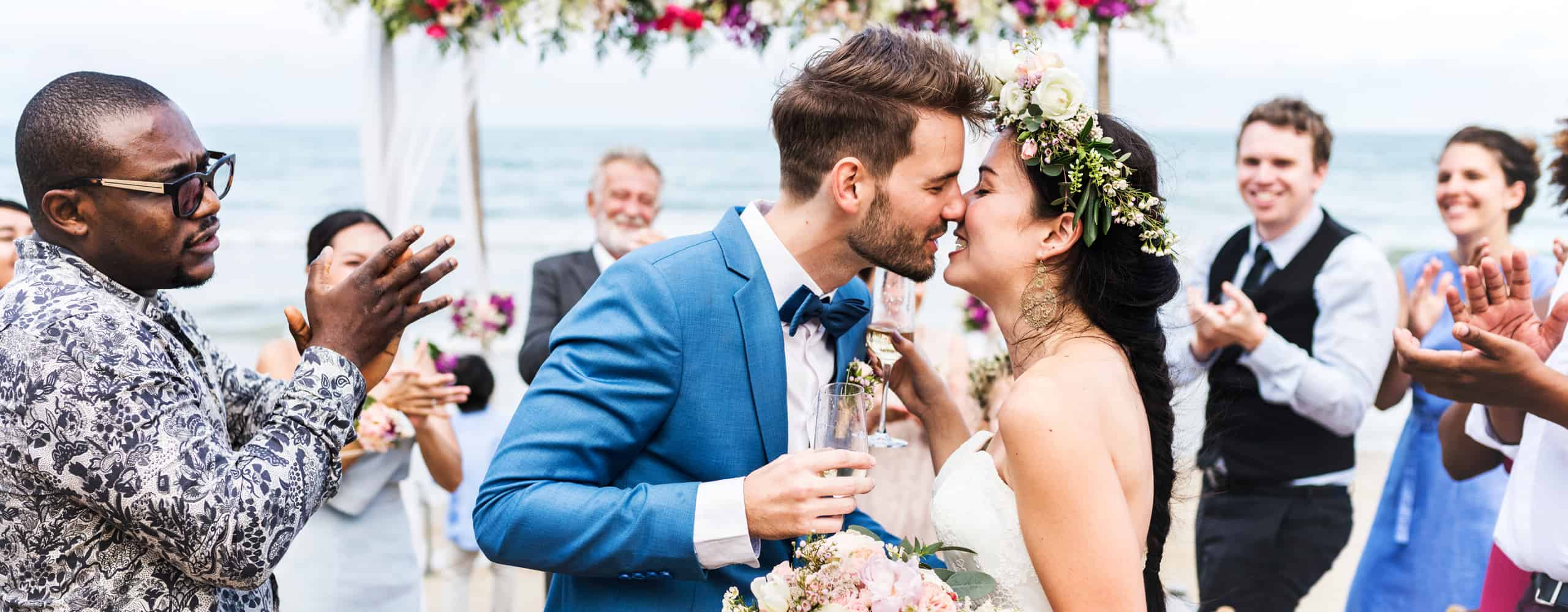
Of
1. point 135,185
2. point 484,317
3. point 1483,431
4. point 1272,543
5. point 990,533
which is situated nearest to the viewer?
point 135,185

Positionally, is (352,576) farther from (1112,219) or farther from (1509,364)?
(1509,364)

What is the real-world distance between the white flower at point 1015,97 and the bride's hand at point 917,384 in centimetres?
75

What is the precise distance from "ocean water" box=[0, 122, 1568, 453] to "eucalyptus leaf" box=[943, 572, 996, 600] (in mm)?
9915

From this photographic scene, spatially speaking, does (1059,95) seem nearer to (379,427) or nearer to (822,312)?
(822,312)

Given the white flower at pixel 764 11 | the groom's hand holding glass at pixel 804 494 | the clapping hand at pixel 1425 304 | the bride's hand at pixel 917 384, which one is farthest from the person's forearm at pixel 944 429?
the white flower at pixel 764 11

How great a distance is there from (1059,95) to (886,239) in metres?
0.51

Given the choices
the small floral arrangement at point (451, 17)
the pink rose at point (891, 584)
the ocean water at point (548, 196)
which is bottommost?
the ocean water at point (548, 196)

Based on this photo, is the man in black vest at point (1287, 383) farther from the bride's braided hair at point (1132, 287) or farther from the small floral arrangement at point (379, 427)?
the small floral arrangement at point (379, 427)

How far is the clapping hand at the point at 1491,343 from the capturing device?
8.72 ft

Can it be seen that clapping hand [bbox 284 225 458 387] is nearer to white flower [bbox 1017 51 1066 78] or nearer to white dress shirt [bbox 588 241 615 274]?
white flower [bbox 1017 51 1066 78]

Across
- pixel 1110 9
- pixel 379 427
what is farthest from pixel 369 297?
pixel 1110 9

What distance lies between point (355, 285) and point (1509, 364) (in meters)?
A: 2.67

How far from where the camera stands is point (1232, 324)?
4.55m

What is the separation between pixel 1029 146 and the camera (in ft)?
8.36
